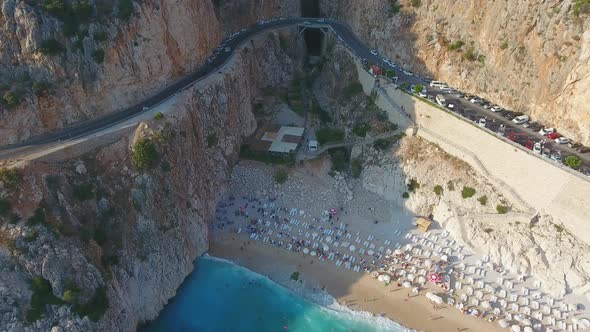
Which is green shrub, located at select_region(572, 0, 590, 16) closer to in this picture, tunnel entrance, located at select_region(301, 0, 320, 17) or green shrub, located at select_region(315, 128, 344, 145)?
green shrub, located at select_region(315, 128, 344, 145)

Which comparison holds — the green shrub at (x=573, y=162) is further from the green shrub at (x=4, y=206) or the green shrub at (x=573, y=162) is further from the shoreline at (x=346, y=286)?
the green shrub at (x=4, y=206)

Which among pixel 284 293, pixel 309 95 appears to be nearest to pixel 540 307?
pixel 284 293

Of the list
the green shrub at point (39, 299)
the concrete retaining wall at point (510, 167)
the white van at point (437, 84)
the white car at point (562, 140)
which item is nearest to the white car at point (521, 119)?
the white car at point (562, 140)

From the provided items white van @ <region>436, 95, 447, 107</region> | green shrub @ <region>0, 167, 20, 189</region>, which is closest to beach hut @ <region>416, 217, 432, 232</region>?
white van @ <region>436, 95, 447, 107</region>

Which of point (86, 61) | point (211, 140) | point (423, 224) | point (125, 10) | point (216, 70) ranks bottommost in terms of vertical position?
point (423, 224)

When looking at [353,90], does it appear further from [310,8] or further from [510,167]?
[310,8]

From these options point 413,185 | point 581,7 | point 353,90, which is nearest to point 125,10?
point 353,90

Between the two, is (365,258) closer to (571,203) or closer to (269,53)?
(571,203)
